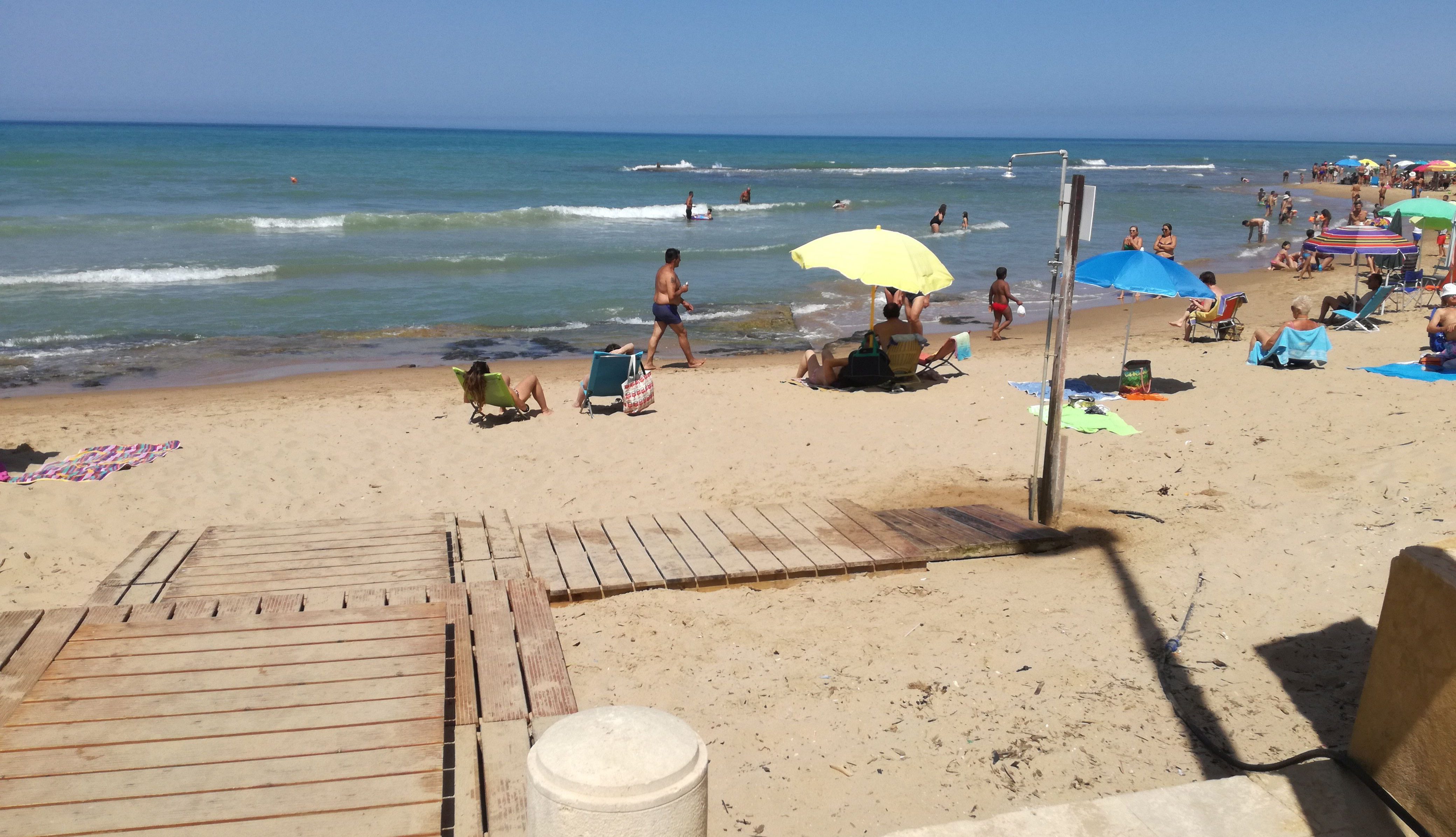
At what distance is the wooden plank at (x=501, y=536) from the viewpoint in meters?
5.22

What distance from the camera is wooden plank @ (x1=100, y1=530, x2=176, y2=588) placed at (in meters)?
4.64

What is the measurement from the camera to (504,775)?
3139 millimetres

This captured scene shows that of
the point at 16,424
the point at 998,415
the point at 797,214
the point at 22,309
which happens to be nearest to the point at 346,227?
the point at 22,309

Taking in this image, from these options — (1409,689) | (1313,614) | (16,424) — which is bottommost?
(16,424)

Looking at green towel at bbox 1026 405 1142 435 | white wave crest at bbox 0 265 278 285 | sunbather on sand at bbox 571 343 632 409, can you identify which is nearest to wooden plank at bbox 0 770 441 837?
green towel at bbox 1026 405 1142 435

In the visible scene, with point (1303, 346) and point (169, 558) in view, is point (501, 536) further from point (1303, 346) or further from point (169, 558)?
point (1303, 346)

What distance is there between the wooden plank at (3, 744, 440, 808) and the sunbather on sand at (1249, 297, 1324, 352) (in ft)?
31.2

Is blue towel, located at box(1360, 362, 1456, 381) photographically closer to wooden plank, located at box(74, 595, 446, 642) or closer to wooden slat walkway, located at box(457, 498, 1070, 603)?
wooden slat walkway, located at box(457, 498, 1070, 603)

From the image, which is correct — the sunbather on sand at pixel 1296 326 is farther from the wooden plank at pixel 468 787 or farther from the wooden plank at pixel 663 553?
the wooden plank at pixel 468 787

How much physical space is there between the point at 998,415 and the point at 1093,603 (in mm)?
4268

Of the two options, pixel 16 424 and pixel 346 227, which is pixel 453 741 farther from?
pixel 346 227

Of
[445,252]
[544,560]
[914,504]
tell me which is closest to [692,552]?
[544,560]

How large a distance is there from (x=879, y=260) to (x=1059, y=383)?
408 cm

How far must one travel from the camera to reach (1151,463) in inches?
286
